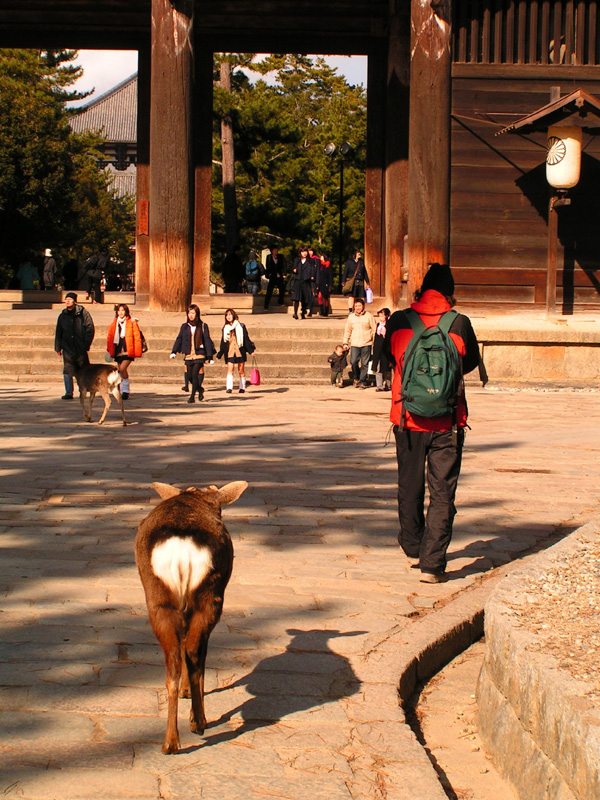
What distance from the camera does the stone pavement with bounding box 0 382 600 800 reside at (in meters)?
3.69

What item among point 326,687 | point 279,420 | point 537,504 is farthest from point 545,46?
point 326,687

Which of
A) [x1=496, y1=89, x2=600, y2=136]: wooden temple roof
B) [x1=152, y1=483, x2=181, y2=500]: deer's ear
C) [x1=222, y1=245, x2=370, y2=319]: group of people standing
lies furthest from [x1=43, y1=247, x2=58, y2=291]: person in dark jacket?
[x1=152, y1=483, x2=181, y2=500]: deer's ear

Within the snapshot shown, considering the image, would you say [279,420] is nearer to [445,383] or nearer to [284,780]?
[445,383]

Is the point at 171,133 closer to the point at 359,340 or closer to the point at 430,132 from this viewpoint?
the point at 430,132

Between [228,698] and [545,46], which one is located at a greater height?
[545,46]

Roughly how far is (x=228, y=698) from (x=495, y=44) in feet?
55.3

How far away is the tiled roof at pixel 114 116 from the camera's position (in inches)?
2830

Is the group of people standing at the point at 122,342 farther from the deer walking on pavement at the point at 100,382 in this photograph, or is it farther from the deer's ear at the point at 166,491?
the deer's ear at the point at 166,491

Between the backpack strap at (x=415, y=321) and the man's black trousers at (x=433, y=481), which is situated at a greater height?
the backpack strap at (x=415, y=321)

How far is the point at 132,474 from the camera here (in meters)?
9.22

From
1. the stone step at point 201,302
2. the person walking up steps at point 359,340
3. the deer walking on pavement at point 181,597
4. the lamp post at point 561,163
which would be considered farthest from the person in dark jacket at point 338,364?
the deer walking on pavement at point 181,597

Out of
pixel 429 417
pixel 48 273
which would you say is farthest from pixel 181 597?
pixel 48 273

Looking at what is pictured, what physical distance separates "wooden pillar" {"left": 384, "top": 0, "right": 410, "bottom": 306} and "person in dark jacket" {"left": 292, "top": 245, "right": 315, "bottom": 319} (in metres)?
1.64

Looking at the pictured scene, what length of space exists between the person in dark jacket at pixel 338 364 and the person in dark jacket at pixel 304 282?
3549 mm
